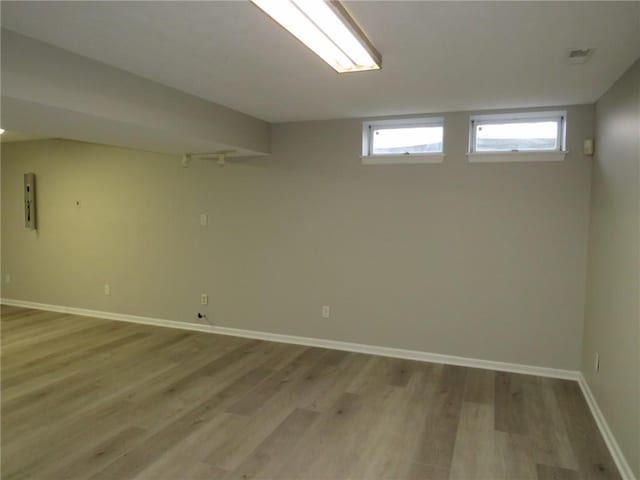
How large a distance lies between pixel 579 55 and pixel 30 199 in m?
6.61

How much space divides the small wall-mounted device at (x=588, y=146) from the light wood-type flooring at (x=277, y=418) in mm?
1976

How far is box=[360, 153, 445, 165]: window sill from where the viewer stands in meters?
3.98

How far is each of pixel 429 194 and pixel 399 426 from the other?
7.03ft

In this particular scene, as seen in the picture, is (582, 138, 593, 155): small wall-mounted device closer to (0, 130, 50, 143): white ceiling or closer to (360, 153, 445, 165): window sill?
(360, 153, 445, 165): window sill

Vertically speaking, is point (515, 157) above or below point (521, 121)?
below

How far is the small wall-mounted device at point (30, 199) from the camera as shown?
589 cm

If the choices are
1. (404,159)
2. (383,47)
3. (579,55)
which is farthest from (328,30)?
(404,159)

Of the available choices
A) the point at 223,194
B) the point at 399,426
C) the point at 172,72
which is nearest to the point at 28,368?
the point at 223,194

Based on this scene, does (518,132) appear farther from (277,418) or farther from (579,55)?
(277,418)

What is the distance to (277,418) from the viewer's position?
117 inches

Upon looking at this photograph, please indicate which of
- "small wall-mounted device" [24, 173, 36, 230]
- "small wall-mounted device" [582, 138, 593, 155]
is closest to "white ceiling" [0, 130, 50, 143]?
"small wall-mounted device" [24, 173, 36, 230]

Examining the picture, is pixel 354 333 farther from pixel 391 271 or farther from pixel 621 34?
pixel 621 34

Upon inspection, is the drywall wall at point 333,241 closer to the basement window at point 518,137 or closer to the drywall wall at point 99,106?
the basement window at point 518,137

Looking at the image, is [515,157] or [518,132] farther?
[518,132]
